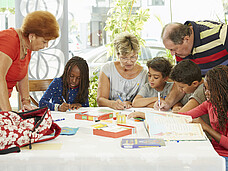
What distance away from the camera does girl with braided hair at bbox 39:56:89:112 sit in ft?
7.94

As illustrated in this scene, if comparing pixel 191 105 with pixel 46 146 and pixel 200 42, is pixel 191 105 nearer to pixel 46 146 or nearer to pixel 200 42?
pixel 200 42

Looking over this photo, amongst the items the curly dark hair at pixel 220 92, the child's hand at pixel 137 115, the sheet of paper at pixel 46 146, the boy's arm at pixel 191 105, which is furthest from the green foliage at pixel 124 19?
the sheet of paper at pixel 46 146

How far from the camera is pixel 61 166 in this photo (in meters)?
1.06

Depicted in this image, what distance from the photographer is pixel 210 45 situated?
238 cm

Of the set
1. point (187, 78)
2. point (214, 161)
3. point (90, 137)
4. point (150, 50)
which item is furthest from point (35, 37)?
point (150, 50)

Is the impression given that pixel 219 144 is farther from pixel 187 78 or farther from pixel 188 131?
pixel 187 78

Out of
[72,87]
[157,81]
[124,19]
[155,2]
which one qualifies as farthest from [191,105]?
[155,2]

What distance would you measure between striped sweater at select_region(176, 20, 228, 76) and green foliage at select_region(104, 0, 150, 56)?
1379mm

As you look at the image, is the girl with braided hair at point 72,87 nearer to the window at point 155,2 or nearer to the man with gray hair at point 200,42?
the man with gray hair at point 200,42

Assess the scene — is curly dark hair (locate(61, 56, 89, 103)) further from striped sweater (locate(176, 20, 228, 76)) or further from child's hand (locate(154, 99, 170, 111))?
striped sweater (locate(176, 20, 228, 76))

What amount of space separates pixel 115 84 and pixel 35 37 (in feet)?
3.17

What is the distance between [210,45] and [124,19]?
5.34ft

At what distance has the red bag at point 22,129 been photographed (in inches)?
44.0

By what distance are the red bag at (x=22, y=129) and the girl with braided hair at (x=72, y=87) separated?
1.02 m
